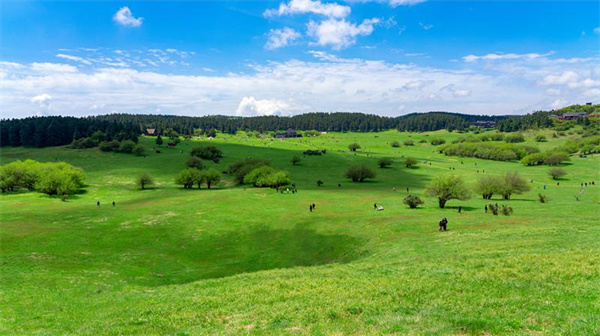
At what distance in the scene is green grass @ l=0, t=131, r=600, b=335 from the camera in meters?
15.9

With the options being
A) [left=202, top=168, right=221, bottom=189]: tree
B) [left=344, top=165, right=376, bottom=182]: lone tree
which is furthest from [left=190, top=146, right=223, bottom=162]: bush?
[left=344, top=165, right=376, bottom=182]: lone tree

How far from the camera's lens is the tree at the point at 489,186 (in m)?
76.4

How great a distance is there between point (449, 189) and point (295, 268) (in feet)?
142

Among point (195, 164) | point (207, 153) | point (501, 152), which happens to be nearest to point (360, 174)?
point (195, 164)

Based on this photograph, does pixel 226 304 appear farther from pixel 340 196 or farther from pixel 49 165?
pixel 49 165

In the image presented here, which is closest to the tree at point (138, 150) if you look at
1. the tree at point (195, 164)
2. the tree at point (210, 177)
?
the tree at point (195, 164)

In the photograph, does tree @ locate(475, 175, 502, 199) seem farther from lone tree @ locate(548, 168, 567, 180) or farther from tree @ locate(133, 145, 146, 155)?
tree @ locate(133, 145, 146, 155)

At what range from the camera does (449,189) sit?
6359 cm

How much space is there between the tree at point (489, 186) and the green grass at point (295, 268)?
25.4 ft

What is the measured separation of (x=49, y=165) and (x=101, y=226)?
80668mm

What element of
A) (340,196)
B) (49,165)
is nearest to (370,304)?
(340,196)

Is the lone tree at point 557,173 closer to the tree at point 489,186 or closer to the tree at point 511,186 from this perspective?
the tree at point 511,186

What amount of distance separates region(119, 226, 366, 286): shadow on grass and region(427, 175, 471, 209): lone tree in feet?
84.1

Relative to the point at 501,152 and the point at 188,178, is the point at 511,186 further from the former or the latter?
the point at 501,152
